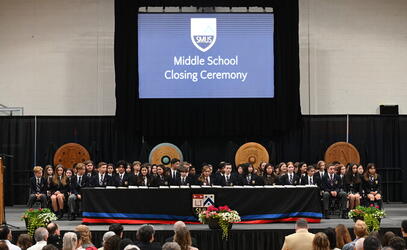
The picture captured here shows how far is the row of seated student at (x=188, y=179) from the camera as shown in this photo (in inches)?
581

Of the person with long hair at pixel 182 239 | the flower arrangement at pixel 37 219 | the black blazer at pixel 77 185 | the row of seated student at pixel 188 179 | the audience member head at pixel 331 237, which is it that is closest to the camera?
the audience member head at pixel 331 237

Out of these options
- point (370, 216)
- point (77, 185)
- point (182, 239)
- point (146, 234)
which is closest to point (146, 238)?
point (146, 234)

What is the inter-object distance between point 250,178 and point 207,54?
4407 mm

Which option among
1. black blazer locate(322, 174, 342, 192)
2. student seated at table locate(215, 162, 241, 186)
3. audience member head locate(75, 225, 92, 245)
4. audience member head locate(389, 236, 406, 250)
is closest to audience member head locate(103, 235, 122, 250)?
audience member head locate(75, 225, 92, 245)

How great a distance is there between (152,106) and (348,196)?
6.09 metres

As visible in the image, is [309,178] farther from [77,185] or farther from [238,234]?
[77,185]

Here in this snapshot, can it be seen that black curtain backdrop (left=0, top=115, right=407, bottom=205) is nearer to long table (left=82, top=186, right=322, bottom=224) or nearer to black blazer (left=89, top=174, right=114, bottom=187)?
black blazer (left=89, top=174, right=114, bottom=187)

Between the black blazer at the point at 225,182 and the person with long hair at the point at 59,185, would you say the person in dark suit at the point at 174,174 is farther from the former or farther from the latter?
the person with long hair at the point at 59,185

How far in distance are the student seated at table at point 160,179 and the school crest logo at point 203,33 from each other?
16.0ft

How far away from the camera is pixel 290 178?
15141 mm

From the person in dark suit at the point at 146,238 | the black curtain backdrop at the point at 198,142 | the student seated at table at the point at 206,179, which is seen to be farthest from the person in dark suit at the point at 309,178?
the person in dark suit at the point at 146,238

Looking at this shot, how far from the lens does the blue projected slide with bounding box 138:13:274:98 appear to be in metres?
18.7

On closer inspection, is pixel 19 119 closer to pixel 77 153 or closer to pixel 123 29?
pixel 77 153

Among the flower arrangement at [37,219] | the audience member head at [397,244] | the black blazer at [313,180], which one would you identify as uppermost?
the black blazer at [313,180]
